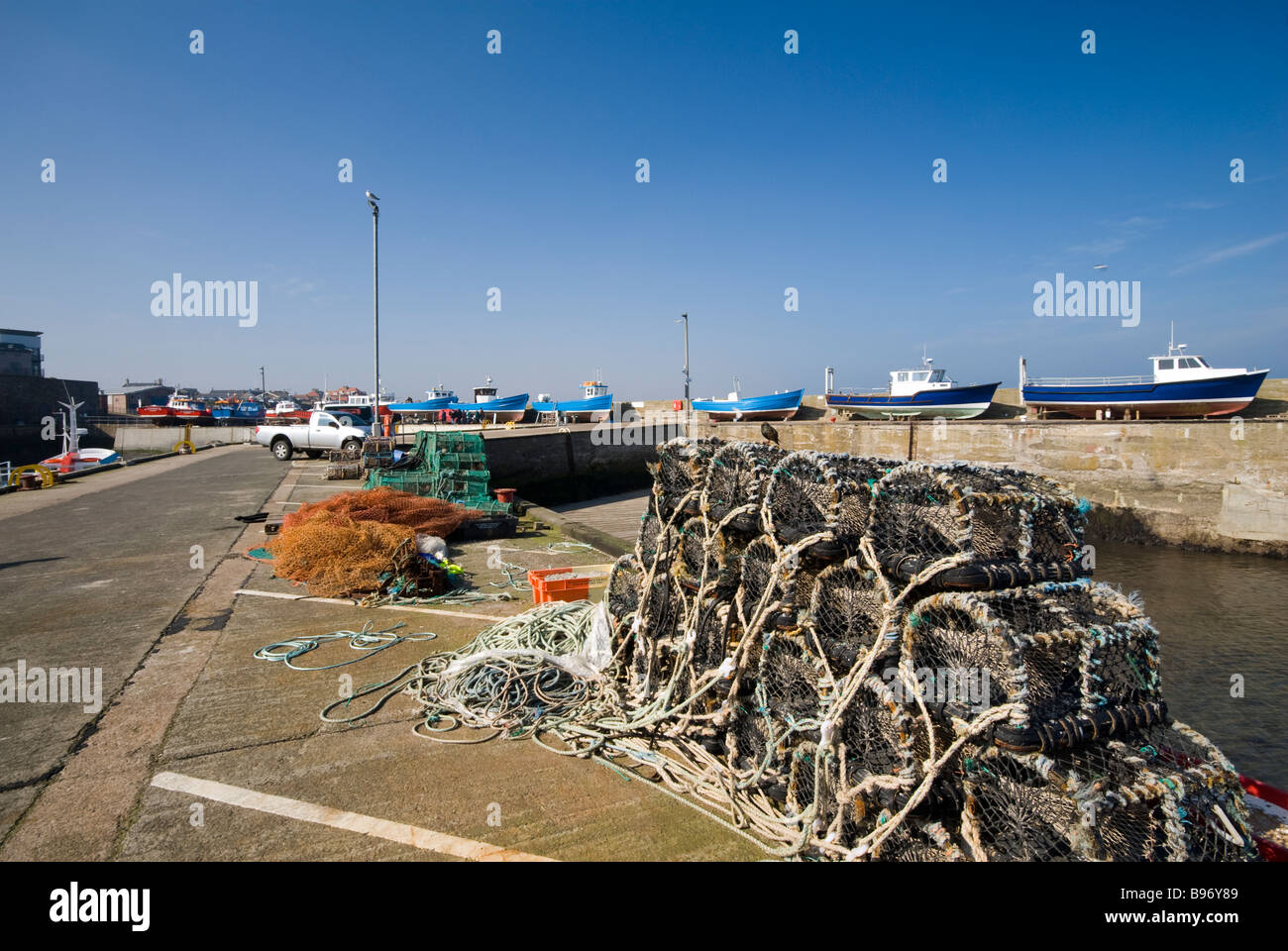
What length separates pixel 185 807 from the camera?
10.5ft

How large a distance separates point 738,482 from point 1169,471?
60.1 feet

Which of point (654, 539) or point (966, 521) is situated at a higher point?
point (966, 521)

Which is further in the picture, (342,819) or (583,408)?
(583,408)

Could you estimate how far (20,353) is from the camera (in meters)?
59.4

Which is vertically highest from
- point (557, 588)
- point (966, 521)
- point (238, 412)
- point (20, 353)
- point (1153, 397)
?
point (20, 353)

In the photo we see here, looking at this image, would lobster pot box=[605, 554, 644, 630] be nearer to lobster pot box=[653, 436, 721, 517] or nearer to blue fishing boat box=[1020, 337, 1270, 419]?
lobster pot box=[653, 436, 721, 517]

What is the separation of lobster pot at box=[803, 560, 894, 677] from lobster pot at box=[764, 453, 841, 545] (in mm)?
294

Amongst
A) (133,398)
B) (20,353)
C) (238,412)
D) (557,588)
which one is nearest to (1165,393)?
(557,588)

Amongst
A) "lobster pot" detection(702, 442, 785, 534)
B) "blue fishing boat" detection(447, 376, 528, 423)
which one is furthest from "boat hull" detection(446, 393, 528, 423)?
"lobster pot" detection(702, 442, 785, 534)

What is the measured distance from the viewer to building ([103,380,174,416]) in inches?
2649

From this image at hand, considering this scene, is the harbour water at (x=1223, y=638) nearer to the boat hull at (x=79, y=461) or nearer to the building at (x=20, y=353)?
the boat hull at (x=79, y=461)

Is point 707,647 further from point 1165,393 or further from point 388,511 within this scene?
point 1165,393

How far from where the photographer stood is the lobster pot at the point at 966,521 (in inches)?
115
